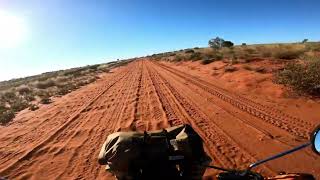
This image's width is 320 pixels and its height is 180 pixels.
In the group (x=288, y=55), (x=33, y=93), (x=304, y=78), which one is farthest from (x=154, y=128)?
(x=33, y=93)

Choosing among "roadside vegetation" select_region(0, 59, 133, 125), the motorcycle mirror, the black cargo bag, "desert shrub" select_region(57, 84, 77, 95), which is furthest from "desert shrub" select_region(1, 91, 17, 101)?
the motorcycle mirror

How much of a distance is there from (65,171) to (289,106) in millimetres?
7230

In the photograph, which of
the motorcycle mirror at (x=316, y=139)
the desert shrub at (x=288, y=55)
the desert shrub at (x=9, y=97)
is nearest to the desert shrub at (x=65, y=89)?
the desert shrub at (x=9, y=97)

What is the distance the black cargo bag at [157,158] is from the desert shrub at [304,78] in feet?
29.9

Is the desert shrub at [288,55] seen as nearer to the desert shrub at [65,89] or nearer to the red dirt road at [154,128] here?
the red dirt road at [154,128]

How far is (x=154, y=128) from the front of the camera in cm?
938

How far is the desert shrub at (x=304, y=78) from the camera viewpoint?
39.4ft

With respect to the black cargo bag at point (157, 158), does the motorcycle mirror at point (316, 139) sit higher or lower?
higher

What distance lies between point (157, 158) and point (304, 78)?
32.2 ft

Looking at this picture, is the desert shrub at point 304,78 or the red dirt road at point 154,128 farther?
the desert shrub at point 304,78

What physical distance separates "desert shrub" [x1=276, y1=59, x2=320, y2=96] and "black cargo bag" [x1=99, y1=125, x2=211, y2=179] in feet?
29.9

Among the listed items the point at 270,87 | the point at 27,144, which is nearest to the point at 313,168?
the point at 27,144

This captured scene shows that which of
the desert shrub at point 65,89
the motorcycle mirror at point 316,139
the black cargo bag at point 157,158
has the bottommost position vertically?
the desert shrub at point 65,89

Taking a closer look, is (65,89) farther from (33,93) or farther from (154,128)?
(154,128)
